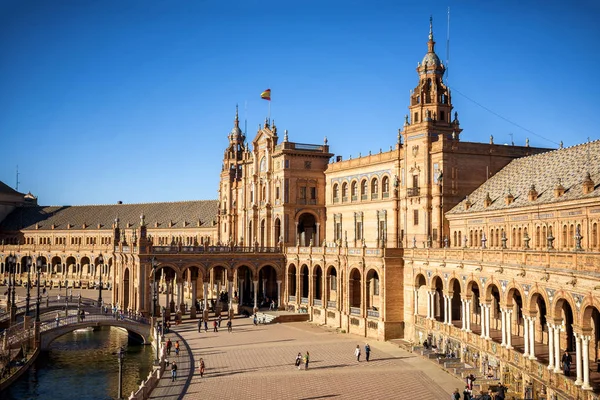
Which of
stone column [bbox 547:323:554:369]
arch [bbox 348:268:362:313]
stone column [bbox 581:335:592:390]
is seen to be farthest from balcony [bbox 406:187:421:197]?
stone column [bbox 581:335:592:390]

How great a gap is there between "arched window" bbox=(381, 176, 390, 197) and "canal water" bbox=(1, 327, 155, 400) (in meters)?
28.2

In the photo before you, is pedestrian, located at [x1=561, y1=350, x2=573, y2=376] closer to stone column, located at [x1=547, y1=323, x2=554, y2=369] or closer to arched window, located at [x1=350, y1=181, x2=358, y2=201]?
stone column, located at [x1=547, y1=323, x2=554, y2=369]

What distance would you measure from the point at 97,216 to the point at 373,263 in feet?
258

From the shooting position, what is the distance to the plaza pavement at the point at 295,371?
41906 millimetres

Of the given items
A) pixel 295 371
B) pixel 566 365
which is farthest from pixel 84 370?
pixel 566 365

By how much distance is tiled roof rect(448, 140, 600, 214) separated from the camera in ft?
148

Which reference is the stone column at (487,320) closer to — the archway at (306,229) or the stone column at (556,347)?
the stone column at (556,347)

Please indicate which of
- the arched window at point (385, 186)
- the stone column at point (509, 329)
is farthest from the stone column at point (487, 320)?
the arched window at point (385, 186)

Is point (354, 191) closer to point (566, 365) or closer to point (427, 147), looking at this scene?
point (427, 147)

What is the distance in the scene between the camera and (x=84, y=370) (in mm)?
54531

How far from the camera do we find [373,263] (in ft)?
207

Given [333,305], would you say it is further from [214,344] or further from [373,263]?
[214,344]

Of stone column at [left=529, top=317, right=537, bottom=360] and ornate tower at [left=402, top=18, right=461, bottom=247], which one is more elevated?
ornate tower at [left=402, top=18, right=461, bottom=247]

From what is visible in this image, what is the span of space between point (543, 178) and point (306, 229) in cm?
3856
